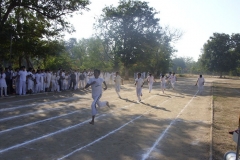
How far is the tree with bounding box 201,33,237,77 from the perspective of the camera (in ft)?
268

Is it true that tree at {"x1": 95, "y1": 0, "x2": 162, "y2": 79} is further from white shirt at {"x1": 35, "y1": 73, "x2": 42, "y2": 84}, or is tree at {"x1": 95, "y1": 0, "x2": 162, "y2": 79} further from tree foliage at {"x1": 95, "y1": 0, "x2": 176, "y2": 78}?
white shirt at {"x1": 35, "y1": 73, "x2": 42, "y2": 84}

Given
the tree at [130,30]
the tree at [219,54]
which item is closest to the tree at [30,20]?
the tree at [130,30]

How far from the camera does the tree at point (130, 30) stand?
42.5m

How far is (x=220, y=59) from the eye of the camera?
82062 mm

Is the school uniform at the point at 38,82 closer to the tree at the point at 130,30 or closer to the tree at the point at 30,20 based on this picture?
the tree at the point at 30,20

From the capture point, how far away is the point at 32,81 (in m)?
18.6

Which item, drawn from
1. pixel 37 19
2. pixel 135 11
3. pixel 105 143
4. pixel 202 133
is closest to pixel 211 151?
pixel 202 133

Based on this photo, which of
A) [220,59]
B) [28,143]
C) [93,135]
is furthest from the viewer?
[220,59]

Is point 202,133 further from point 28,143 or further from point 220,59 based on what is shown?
point 220,59

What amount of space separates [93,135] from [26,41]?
16480 millimetres

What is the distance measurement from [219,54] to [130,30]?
5028 cm

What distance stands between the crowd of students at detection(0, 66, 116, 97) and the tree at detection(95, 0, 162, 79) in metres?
19.6

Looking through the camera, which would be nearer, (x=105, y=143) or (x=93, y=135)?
(x=105, y=143)

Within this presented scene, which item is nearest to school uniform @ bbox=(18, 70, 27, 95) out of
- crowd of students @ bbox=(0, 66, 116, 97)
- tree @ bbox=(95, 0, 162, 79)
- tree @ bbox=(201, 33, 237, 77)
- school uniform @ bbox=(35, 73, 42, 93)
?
crowd of students @ bbox=(0, 66, 116, 97)
